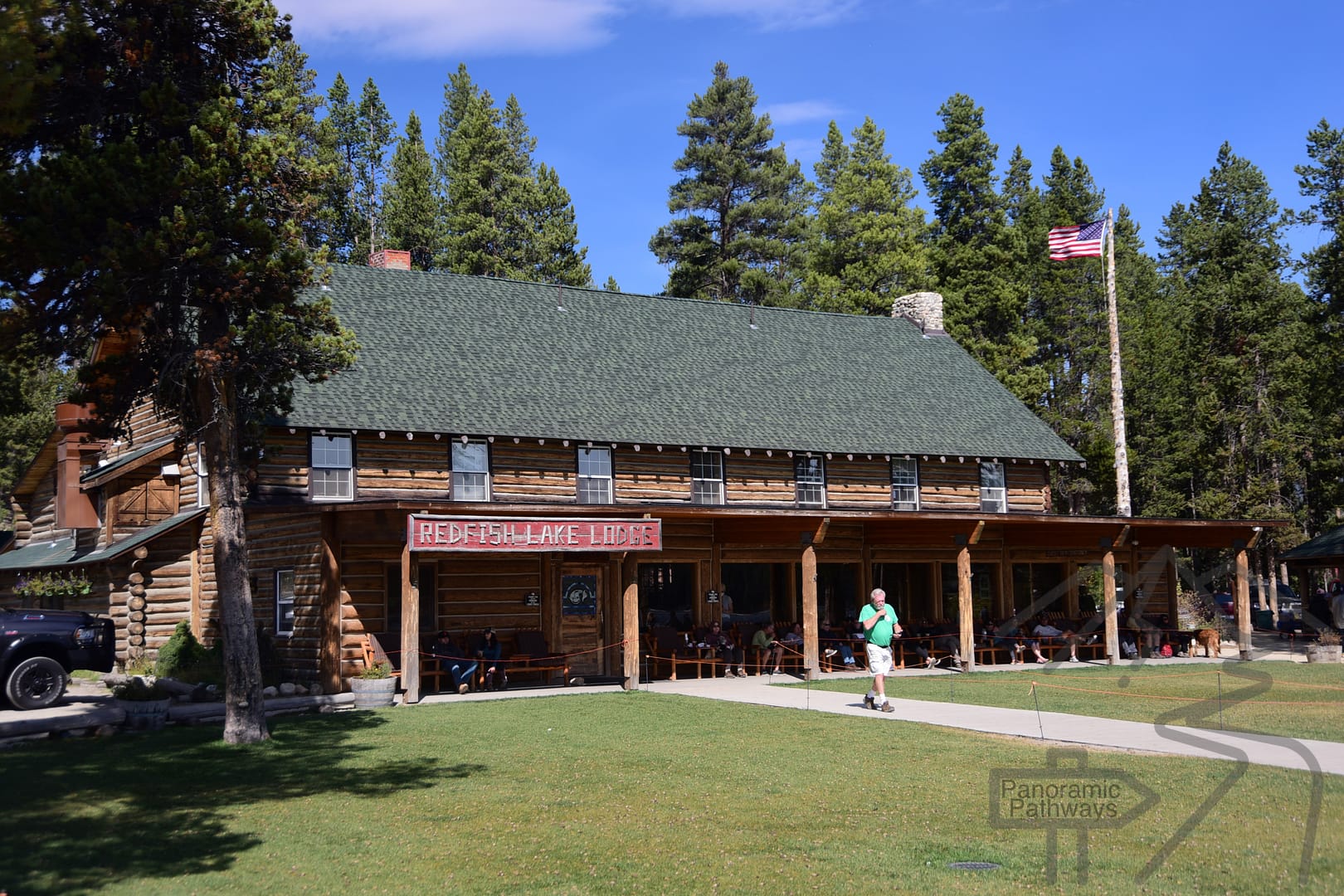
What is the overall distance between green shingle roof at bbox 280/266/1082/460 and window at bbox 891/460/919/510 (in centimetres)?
70

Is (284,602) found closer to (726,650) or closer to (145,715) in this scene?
(145,715)

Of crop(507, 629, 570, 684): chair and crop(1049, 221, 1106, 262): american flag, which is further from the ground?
crop(1049, 221, 1106, 262): american flag

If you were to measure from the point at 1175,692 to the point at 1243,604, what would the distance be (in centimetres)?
1111

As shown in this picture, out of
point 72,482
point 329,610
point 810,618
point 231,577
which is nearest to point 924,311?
point 810,618

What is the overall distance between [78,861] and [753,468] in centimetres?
2285

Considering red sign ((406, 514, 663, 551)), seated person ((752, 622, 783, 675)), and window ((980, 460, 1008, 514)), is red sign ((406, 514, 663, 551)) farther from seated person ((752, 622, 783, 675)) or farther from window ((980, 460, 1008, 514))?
window ((980, 460, 1008, 514))

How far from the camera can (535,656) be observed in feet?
83.6

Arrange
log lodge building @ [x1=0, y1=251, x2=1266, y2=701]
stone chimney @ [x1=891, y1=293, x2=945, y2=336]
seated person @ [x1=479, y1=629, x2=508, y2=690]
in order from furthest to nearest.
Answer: stone chimney @ [x1=891, y1=293, x2=945, y2=336]
log lodge building @ [x1=0, y1=251, x2=1266, y2=701]
seated person @ [x1=479, y1=629, x2=508, y2=690]

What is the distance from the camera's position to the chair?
2478cm

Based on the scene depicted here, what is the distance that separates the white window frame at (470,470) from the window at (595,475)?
8.05 feet

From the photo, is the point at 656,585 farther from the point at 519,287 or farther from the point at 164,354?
the point at 164,354

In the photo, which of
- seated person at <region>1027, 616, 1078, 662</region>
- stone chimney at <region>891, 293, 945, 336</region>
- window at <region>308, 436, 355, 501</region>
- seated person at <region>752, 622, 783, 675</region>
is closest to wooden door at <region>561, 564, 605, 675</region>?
seated person at <region>752, 622, 783, 675</region>

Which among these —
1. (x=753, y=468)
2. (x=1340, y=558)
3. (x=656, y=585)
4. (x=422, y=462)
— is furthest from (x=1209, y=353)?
(x=422, y=462)

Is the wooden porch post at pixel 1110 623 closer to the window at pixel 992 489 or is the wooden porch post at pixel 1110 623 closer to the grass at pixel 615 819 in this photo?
the window at pixel 992 489
